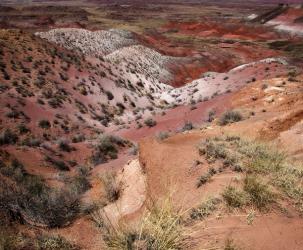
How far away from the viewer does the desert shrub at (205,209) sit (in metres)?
7.25

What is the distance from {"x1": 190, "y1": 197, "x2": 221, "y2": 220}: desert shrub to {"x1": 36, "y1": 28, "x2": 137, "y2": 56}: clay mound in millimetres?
38643

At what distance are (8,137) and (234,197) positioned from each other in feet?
53.7

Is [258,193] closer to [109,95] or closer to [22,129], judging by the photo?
[22,129]

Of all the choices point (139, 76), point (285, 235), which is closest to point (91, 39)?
point (139, 76)

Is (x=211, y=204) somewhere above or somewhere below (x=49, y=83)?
above

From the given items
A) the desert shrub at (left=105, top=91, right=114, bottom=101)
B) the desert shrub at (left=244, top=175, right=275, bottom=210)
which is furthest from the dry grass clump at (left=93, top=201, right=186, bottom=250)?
the desert shrub at (left=105, top=91, right=114, bottom=101)

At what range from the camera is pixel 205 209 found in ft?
24.3

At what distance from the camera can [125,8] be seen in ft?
414

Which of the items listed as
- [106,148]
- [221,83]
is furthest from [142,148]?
[221,83]

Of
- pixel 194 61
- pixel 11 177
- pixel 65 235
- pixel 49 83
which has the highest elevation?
pixel 65 235

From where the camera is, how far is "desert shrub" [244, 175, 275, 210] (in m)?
7.27

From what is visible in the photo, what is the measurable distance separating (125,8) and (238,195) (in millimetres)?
123793

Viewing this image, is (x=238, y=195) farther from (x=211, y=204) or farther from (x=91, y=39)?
(x=91, y=39)

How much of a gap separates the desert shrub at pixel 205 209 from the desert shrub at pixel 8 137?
A: 1550 centimetres
